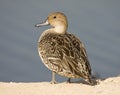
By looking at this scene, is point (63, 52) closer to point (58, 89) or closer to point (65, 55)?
point (65, 55)

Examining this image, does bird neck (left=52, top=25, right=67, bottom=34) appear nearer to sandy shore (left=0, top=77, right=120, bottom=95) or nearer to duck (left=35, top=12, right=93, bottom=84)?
duck (left=35, top=12, right=93, bottom=84)

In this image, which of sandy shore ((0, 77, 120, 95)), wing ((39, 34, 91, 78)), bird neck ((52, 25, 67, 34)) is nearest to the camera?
sandy shore ((0, 77, 120, 95))

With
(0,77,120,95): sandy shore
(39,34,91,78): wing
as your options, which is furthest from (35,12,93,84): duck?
(0,77,120,95): sandy shore

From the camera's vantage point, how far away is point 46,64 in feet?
67.3

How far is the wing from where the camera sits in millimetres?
19750

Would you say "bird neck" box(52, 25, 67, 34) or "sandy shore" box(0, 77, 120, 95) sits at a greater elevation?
"bird neck" box(52, 25, 67, 34)

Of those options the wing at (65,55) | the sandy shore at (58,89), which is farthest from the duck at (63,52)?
the sandy shore at (58,89)

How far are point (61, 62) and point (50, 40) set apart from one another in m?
1.29

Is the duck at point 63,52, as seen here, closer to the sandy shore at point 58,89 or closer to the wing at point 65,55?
the wing at point 65,55

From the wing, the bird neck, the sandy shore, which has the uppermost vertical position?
the bird neck

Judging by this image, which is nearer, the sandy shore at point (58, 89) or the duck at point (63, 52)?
the sandy shore at point (58, 89)

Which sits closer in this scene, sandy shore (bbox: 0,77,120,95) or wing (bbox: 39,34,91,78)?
sandy shore (bbox: 0,77,120,95)

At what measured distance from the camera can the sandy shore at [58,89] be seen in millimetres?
18984

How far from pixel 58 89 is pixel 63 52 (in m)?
1.40
